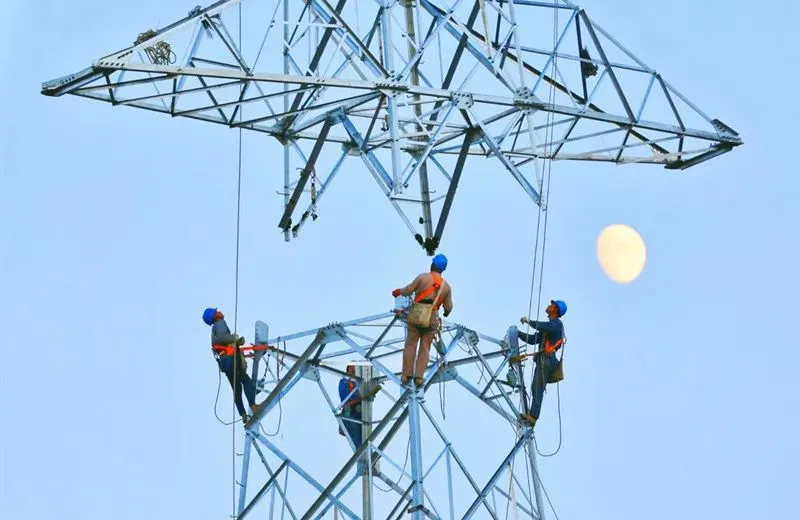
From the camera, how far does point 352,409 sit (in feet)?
163

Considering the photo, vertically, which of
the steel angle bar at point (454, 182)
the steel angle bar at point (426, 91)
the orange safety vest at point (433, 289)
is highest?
the steel angle bar at point (426, 91)

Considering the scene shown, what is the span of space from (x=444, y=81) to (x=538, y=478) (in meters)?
6.95

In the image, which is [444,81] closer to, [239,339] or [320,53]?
[320,53]

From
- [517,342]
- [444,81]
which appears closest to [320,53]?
[444,81]

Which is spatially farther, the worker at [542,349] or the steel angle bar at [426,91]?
the worker at [542,349]

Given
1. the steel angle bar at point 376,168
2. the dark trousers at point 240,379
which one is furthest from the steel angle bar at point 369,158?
the dark trousers at point 240,379

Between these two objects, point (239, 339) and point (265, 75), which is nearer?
point (265, 75)

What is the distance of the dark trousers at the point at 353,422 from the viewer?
4941 cm

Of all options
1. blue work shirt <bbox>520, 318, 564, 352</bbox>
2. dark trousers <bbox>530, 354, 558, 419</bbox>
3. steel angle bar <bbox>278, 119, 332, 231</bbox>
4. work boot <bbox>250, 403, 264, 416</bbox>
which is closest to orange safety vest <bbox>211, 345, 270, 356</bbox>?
work boot <bbox>250, 403, 264, 416</bbox>

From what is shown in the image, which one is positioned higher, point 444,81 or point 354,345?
point 444,81

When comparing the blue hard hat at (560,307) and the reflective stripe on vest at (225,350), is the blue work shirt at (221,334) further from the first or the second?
the blue hard hat at (560,307)

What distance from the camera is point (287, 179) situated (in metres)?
50.6

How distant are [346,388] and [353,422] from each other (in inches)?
24.5

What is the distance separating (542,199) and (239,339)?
5.95 meters
